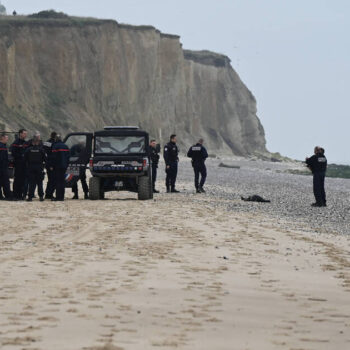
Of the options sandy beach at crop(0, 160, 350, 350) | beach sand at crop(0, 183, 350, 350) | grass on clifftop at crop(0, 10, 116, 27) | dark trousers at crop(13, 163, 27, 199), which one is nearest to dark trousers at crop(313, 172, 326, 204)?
dark trousers at crop(13, 163, 27, 199)

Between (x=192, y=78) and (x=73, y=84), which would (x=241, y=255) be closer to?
(x=73, y=84)

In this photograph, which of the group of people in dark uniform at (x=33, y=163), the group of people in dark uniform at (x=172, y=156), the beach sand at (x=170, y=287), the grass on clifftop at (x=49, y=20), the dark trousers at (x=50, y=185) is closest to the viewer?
the beach sand at (x=170, y=287)

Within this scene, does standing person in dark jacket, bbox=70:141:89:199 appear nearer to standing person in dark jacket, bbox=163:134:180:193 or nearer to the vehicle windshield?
the vehicle windshield

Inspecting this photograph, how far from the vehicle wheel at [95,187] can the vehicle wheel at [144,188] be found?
45.3 inches

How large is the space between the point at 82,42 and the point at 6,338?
8556 centimetres

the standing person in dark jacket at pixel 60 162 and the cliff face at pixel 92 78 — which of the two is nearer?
the standing person in dark jacket at pixel 60 162

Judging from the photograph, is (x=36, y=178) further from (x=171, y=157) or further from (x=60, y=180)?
(x=171, y=157)

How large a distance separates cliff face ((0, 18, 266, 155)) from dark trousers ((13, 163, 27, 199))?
50.0 metres

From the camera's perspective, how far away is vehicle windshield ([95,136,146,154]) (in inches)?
945

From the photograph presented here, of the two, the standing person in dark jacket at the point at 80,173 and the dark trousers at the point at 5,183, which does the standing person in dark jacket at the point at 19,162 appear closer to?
the dark trousers at the point at 5,183

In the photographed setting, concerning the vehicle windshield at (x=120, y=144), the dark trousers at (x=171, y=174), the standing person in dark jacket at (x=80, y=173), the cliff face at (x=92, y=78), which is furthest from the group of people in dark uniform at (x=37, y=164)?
the cliff face at (x=92, y=78)

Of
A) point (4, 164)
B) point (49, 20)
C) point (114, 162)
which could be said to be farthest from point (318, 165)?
point (49, 20)

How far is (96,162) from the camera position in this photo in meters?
23.5

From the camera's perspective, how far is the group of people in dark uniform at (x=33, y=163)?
2181cm
